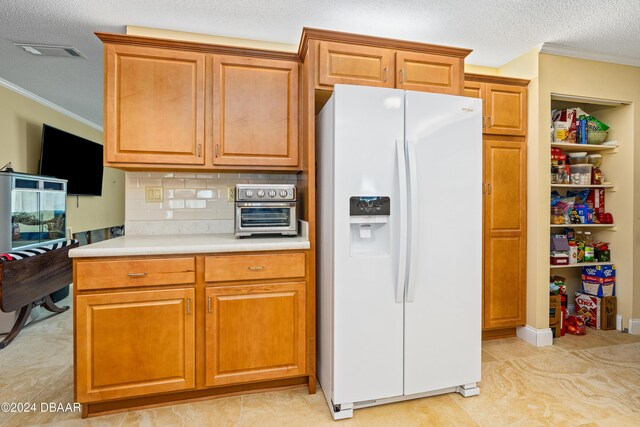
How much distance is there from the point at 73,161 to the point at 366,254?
472 centimetres

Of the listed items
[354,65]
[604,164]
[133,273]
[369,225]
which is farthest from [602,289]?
[133,273]

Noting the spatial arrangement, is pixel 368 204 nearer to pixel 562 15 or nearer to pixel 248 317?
pixel 248 317

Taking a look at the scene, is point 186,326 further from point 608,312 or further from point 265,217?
point 608,312

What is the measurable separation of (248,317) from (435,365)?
1.14 m

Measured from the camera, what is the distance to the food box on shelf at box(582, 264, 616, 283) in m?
3.20

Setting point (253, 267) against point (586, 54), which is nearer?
point (253, 267)

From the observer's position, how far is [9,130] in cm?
380

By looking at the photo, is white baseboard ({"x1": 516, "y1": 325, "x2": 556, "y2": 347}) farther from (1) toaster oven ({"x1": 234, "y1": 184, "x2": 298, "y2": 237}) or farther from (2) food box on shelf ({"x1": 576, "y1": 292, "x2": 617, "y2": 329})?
(1) toaster oven ({"x1": 234, "y1": 184, "x2": 298, "y2": 237})

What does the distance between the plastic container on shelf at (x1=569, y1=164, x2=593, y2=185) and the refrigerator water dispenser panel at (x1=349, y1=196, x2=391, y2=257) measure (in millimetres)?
2415

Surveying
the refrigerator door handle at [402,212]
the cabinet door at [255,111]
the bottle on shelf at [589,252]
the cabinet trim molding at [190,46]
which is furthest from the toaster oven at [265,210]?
the bottle on shelf at [589,252]

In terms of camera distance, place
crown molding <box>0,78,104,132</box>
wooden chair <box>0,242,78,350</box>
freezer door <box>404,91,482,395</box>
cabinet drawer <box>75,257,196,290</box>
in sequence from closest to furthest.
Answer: cabinet drawer <box>75,257,196,290</box> → freezer door <box>404,91,482,395</box> → wooden chair <box>0,242,78,350</box> → crown molding <box>0,78,104,132</box>

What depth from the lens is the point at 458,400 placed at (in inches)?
80.5

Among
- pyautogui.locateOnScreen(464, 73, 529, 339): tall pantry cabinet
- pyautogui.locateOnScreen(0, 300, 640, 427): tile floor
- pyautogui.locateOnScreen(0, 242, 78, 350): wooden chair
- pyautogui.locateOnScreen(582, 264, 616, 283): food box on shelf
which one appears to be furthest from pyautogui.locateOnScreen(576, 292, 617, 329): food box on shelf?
pyautogui.locateOnScreen(0, 242, 78, 350): wooden chair

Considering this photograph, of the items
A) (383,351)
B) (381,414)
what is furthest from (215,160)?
(381,414)
